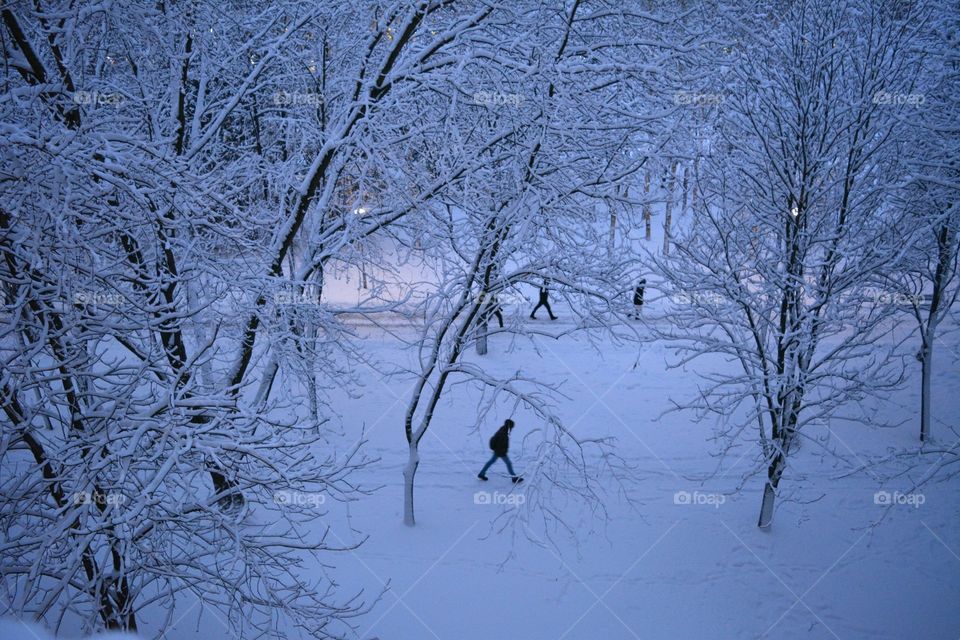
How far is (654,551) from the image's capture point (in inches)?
358

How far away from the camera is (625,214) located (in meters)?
7.50

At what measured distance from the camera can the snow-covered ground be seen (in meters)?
7.67

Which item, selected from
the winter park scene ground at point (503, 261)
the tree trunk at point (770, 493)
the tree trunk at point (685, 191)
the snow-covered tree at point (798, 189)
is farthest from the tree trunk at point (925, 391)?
the tree trunk at point (685, 191)

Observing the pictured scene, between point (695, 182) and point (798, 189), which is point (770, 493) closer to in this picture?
point (798, 189)

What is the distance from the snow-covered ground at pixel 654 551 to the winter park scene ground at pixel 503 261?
0.18ft

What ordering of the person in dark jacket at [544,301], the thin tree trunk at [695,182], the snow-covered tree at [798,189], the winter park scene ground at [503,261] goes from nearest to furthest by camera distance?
the winter park scene ground at [503,261], the snow-covered tree at [798,189], the thin tree trunk at [695,182], the person in dark jacket at [544,301]

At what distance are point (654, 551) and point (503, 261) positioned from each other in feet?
16.5

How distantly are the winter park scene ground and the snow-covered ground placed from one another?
55 mm

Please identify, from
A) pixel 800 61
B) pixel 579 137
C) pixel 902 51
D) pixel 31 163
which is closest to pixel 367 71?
pixel 579 137

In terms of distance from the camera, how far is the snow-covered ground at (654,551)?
767 centimetres

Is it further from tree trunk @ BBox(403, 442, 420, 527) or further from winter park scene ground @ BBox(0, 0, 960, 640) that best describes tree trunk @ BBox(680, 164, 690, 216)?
tree trunk @ BBox(403, 442, 420, 527)

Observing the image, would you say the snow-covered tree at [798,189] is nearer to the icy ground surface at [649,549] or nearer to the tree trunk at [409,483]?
the icy ground surface at [649,549]

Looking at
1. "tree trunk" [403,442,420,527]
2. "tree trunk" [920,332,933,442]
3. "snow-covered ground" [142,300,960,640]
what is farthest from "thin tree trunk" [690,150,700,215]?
"tree trunk" [920,332,933,442]

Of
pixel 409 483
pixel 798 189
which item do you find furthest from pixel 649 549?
pixel 798 189
